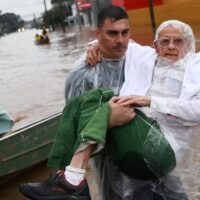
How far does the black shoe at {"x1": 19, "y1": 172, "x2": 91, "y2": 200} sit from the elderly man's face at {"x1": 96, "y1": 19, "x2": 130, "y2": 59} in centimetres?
81

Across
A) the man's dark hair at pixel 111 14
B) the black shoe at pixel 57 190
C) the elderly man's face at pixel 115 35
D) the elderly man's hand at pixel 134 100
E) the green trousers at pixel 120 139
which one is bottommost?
the black shoe at pixel 57 190

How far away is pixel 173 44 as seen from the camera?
2998 millimetres

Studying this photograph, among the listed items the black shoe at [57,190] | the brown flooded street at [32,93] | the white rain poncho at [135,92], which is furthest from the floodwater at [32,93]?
the black shoe at [57,190]

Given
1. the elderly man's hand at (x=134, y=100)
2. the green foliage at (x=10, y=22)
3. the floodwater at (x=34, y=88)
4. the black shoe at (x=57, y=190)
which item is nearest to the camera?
the black shoe at (x=57, y=190)

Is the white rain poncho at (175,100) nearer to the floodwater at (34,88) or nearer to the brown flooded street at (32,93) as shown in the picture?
the brown flooded street at (32,93)

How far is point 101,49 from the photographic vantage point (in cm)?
315

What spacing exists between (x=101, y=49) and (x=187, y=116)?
27.9 inches

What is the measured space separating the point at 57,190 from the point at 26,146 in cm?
405

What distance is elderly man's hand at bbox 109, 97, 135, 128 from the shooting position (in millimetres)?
2676

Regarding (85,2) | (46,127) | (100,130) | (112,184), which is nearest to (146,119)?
(100,130)

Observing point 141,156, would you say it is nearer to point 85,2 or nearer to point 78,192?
point 78,192

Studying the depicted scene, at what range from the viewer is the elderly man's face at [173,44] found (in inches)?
118

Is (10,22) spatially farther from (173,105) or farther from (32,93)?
(173,105)

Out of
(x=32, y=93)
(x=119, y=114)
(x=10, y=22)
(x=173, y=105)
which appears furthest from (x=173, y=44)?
(x=10, y=22)
